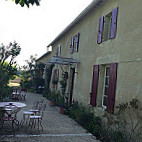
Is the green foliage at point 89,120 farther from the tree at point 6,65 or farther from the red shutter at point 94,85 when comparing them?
the tree at point 6,65

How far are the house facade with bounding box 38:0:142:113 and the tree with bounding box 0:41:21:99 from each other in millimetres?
3020

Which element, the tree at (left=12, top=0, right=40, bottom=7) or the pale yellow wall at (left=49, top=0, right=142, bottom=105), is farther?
the pale yellow wall at (left=49, top=0, right=142, bottom=105)

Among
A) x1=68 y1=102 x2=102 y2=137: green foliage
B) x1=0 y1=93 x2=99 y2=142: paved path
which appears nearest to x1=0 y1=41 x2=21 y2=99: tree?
x1=0 y1=93 x2=99 y2=142: paved path

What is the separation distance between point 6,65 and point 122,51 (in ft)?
12.3

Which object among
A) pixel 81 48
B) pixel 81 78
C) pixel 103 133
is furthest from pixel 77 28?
pixel 103 133

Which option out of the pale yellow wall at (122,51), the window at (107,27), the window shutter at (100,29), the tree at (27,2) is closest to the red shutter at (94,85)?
the pale yellow wall at (122,51)

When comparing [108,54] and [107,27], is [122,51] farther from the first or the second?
[107,27]

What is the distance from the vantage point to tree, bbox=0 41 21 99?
5.79m

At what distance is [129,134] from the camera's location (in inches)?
186

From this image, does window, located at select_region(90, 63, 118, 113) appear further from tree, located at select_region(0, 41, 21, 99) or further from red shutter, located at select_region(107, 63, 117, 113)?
tree, located at select_region(0, 41, 21, 99)

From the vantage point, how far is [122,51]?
5.54m

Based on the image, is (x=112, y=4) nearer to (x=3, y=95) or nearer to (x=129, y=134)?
(x=129, y=134)

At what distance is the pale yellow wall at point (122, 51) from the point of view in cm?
485

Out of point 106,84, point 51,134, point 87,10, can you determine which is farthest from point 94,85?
point 87,10
